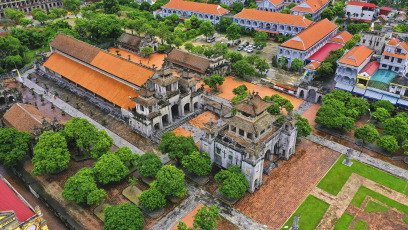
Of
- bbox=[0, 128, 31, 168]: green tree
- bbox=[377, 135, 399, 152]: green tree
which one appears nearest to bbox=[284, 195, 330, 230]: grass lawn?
bbox=[377, 135, 399, 152]: green tree

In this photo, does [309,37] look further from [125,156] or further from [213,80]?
[125,156]

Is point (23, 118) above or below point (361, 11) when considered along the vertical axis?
below

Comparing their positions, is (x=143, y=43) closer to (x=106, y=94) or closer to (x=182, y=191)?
(x=106, y=94)

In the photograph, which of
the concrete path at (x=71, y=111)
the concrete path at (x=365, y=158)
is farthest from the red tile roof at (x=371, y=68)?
the concrete path at (x=71, y=111)

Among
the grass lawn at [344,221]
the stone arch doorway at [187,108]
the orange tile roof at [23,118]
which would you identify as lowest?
the grass lawn at [344,221]

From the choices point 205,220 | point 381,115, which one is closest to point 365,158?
point 381,115

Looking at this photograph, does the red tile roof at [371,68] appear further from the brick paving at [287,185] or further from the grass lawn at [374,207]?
the grass lawn at [374,207]

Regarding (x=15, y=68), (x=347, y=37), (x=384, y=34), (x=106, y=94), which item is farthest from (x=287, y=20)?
(x=15, y=68)
